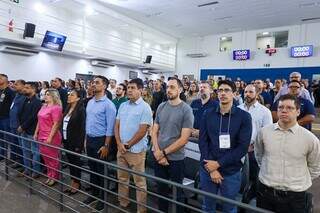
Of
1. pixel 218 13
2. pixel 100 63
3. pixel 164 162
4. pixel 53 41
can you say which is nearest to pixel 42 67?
pixel 53 41

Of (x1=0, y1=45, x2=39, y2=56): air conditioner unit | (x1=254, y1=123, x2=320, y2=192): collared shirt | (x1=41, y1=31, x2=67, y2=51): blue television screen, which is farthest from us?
(x1=41, y1=31, x2=67, y2=51): blue television screen

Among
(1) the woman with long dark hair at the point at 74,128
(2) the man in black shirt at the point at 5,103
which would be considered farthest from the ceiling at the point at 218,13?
(1) the woman with long dark hair at the point at 74,128

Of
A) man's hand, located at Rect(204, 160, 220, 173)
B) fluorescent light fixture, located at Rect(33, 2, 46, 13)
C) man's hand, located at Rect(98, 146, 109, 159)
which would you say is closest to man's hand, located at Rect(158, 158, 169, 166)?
man's hand, located at Rect(204, 160, 220, 173)

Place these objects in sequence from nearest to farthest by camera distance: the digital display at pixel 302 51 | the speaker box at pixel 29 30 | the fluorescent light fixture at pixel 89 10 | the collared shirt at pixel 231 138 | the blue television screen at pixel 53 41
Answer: the collared shirt at pixel 231 138
the speaker box at pixel 29 30
the blue television screen at pixel 53 41
the fluorescent light fixture at pixel 89 10
the digital display at pixel 302 51

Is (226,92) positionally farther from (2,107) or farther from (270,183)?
(2,107)

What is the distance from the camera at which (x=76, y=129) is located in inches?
130

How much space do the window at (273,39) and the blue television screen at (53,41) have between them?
1038 cm

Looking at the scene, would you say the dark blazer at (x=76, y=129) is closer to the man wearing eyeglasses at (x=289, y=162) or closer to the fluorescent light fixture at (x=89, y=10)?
the man wearing eyeglasses at (x=289, y=162)

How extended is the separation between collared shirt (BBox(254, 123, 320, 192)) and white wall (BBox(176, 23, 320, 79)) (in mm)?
13220

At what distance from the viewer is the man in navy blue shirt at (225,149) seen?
2.06 metres

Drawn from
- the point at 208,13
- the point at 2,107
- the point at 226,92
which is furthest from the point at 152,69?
the point at 226,92

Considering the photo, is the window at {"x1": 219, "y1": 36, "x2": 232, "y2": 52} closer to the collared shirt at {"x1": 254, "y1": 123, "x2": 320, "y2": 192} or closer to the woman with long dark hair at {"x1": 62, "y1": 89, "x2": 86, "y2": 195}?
the woman with long dark hair at {"x1": 62, "y1": 89, "x2": 86, "y2": 195}

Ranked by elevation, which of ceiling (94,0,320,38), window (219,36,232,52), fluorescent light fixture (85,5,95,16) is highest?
ceiling (94,0,320,38)

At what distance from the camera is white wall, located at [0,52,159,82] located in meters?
9.67
